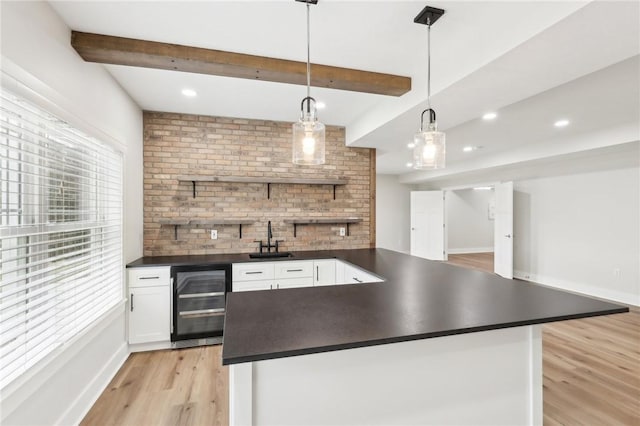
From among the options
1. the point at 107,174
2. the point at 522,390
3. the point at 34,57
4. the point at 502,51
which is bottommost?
the point at 522,390

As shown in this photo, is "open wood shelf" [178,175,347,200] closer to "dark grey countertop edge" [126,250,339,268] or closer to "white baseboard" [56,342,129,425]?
"dark grey countertop edge" [126,250,339,268]

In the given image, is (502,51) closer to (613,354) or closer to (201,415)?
(201,415)

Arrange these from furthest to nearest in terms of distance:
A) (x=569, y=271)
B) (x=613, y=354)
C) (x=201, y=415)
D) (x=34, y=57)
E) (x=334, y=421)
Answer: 1. (x=569, y=271)
2. (x=613, y=354)
3. (x=201, y=415)
4. (x=34, y=57)
5. (x=334, y=421)

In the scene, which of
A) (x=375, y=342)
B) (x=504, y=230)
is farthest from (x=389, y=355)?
(x=504, y=230)

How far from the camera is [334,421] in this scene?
4.38ft

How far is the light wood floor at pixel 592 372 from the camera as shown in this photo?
211 centimetres

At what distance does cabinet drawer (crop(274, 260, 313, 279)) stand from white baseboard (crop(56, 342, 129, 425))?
1.65 metres

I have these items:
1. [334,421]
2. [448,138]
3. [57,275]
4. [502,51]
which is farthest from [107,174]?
[448,138]

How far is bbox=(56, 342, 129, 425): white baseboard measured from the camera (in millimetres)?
1942

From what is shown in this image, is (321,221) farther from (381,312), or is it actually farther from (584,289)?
(584,289)

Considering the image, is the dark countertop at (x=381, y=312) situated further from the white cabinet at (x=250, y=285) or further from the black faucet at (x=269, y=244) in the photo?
the black faucet at (x=269, y=244)

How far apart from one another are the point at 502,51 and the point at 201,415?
3.17 metres

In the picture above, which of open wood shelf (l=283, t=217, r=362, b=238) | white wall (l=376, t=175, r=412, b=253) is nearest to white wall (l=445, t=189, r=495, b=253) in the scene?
white wall (l=376, t=175, r=412, b=253)

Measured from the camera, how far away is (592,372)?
2670 millimetres
